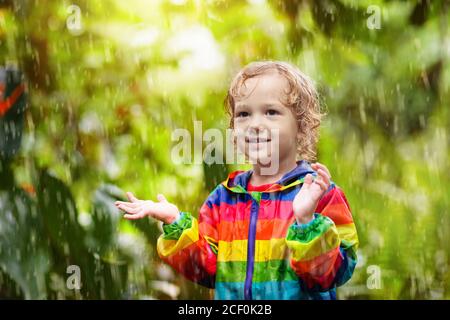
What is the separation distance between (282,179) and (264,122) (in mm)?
142

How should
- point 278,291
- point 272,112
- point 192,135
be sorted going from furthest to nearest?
point 192,135, point 272,112, point 278,291

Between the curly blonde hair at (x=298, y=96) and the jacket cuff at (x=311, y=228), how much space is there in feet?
1.06

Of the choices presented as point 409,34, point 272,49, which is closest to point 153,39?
point 272,49

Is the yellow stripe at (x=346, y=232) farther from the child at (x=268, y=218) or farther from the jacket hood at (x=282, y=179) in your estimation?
the jacket hood at (x=282, y=179)

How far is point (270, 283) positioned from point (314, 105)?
19.8 inches

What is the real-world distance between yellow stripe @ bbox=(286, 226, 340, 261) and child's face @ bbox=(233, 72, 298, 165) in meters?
0.26

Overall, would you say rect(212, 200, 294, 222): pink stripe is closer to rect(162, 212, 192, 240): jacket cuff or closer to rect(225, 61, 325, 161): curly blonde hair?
rect(162, 212, 192, 240): jacket cuff

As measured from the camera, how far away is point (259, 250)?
1610 millimetres

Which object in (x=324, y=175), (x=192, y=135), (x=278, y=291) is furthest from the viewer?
(x=192, y=135)

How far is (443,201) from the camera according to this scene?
2426 millimetres

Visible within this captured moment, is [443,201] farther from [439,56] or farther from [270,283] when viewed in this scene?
[270,283]

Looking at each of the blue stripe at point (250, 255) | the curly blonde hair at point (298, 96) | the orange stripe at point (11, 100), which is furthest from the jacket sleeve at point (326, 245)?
the orange stripe at point (11, 100)

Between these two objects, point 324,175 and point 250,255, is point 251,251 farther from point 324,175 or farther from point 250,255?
point 324,175

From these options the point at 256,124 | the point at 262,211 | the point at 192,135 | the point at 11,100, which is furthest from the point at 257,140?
the point at 11,100
